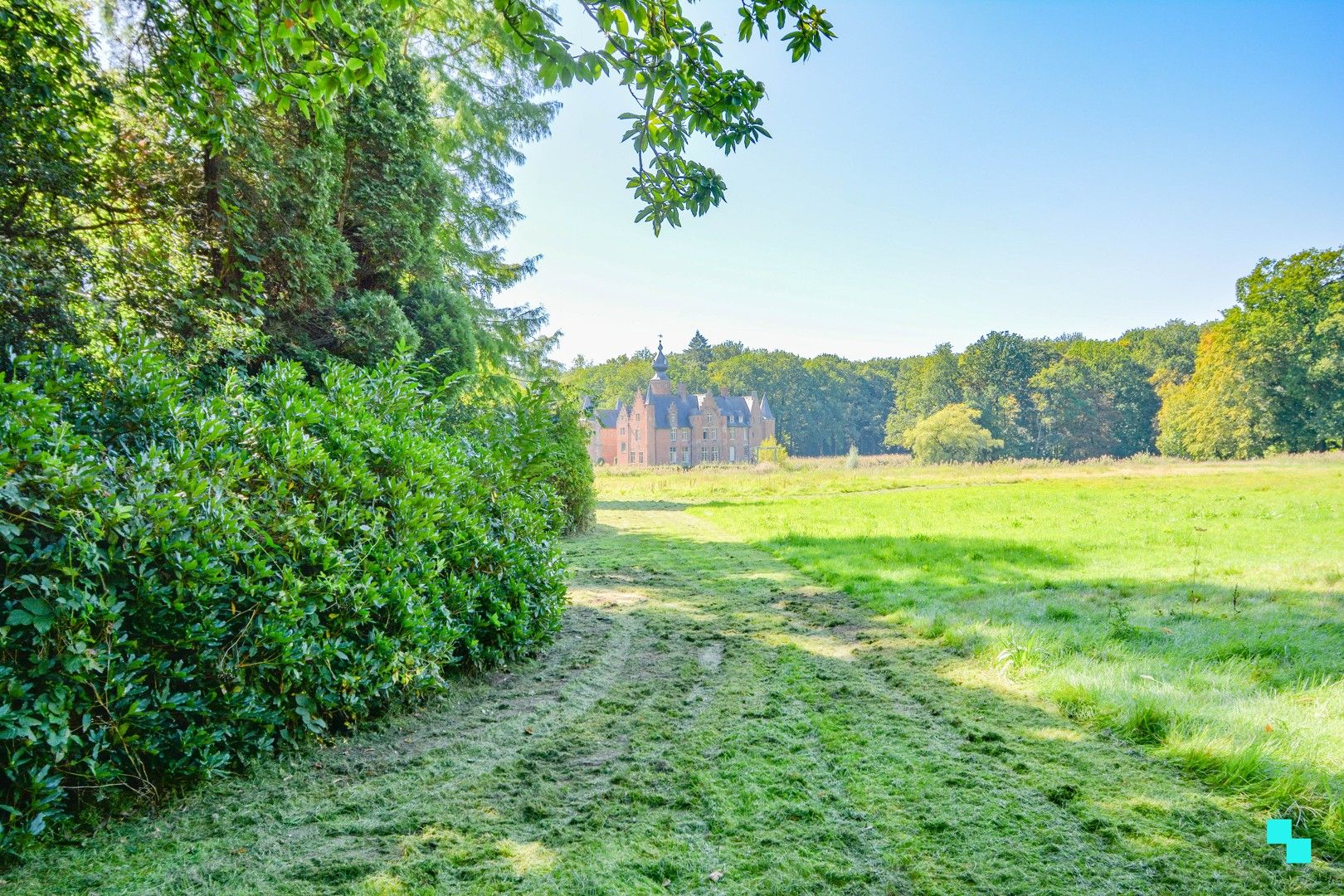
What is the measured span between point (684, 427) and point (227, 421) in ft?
225

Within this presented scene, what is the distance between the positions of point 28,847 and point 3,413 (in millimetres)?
1589

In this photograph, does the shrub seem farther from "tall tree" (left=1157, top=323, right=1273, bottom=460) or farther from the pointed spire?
"tall tree" (left=1157, top=323, right=1273, bottom=460)

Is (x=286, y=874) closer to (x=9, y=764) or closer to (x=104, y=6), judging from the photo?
(x=9, y=764)

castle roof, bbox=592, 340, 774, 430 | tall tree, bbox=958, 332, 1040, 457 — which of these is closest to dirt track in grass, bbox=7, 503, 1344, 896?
castle roof, bbox=592, 340, 774, 430

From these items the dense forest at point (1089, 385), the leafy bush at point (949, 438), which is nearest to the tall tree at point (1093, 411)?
the dense forest at point (1089, 385)

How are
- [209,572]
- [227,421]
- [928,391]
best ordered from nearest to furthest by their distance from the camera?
[209,572]
[227,421]
[928,391]

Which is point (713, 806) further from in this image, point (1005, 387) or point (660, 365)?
point (1005, 387)

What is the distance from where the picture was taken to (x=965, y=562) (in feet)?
29.0

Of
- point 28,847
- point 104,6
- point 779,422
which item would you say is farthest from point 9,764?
point 779,422

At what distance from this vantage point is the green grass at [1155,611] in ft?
10.0

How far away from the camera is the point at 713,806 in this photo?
2.73 metres

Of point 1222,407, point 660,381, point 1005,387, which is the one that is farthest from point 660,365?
point 1222,407

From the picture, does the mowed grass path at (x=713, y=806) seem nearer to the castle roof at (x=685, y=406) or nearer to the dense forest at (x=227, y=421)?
the dense forest at (x=227, y=421)

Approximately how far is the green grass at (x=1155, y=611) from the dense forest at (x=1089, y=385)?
23.6ft
